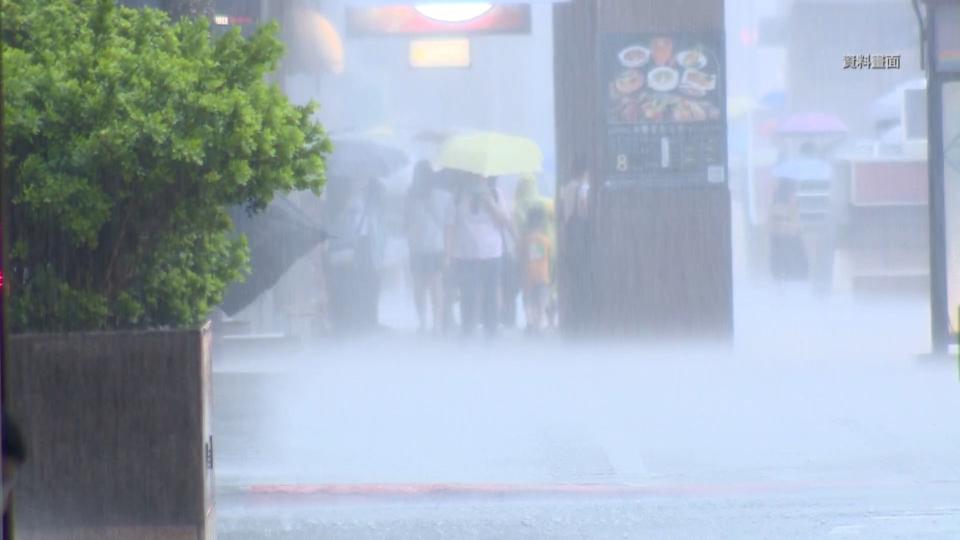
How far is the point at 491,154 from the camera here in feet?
44.4

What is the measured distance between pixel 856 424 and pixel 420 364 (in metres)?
4.09

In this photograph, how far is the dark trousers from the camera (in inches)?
555

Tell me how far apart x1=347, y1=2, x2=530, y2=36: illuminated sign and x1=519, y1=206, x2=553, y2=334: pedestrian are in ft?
5.08

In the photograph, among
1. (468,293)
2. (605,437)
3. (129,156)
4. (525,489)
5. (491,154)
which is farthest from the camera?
(468,293)

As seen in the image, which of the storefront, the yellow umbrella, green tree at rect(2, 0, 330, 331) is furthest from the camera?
the yellow umbrella

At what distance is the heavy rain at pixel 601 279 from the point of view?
30.0 feet

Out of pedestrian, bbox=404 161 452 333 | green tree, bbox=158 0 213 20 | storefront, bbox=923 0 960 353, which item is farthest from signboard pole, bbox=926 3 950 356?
green tree, bbox=158 0 213 20

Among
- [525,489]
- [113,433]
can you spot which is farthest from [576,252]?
[113,433]

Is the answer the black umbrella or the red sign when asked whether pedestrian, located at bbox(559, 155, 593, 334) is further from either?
the red sign

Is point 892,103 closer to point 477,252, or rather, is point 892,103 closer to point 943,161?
point 943,161

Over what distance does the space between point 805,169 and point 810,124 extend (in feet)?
1.71

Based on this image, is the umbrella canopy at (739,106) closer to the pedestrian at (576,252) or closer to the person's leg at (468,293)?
the pedestrian at (576,252)

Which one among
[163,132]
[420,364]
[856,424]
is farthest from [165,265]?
[420,364]

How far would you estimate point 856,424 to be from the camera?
36.0 ft
